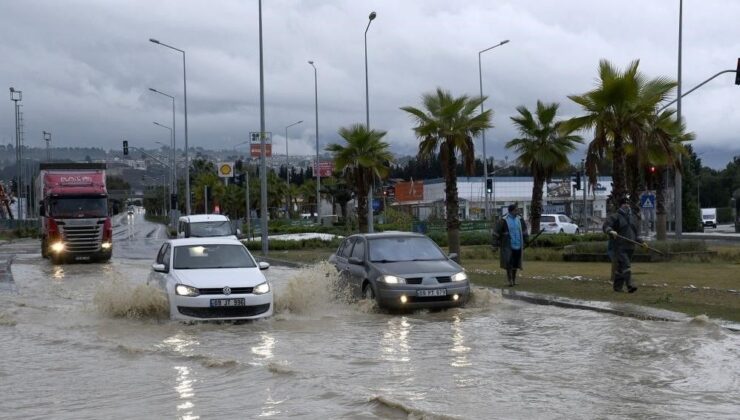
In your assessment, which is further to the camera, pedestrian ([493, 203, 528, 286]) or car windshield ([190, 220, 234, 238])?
car windshield ([190, 220, 234, 238])

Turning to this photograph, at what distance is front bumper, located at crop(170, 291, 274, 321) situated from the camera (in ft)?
43.9

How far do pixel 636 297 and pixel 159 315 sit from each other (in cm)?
826

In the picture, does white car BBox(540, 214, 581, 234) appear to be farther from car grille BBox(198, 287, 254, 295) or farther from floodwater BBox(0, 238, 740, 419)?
car grille BBox(198, 287, 254, 295)

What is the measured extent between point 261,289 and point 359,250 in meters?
2.85

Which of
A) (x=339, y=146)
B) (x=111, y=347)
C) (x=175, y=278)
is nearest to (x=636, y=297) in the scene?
(x=175, y=278)

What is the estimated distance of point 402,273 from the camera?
14781 mm

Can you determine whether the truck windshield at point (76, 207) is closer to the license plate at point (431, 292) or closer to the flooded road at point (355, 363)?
the flooded road at point (355, 363)

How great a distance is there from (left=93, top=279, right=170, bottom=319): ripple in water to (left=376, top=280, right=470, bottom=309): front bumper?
3460 mm

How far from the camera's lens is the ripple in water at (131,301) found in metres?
14.2

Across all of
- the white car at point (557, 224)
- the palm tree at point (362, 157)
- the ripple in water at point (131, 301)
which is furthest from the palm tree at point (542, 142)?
the ripple in water at point (131, 301)

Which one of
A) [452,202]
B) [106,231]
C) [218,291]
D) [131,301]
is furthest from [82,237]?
[218,291]

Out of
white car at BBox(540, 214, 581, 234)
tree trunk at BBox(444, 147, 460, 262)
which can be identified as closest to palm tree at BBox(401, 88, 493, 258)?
tree trunk at BBox(444, 147, 460, 262)

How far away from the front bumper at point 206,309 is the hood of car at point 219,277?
0.21m

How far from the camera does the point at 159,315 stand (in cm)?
1420
